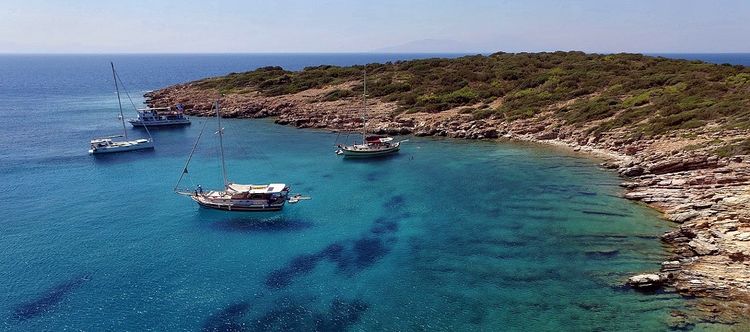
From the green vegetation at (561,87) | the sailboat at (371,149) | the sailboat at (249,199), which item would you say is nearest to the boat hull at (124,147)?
the sailboat at (371,149)

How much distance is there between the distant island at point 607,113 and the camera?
3259 centimetres

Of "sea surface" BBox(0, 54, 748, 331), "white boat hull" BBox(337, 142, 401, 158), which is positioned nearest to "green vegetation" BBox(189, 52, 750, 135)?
"sea surface" BBox(0, 54, 748, 331)

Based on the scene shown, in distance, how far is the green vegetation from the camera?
6426cm

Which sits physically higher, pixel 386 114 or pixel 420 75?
pixel 420 75

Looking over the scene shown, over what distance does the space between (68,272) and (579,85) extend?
85626mm

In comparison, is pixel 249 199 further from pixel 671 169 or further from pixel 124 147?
pixel 671 169

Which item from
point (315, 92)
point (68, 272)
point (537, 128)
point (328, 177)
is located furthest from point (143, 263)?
point (315, 92)

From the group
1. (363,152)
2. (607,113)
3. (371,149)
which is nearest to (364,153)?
(363,152)

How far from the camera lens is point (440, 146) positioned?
69.6 meters

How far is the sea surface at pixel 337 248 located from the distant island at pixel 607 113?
9.53ft

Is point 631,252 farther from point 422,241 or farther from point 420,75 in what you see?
point 420,75

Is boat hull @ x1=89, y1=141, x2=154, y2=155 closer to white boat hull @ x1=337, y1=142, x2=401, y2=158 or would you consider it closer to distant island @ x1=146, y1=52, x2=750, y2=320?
distant island @ x1=146, y1=52, x2=750, y2=320

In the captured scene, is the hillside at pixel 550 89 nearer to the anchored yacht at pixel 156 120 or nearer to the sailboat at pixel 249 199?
the anchored yacht at pixel 156 120

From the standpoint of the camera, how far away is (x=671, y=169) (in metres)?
47.5
